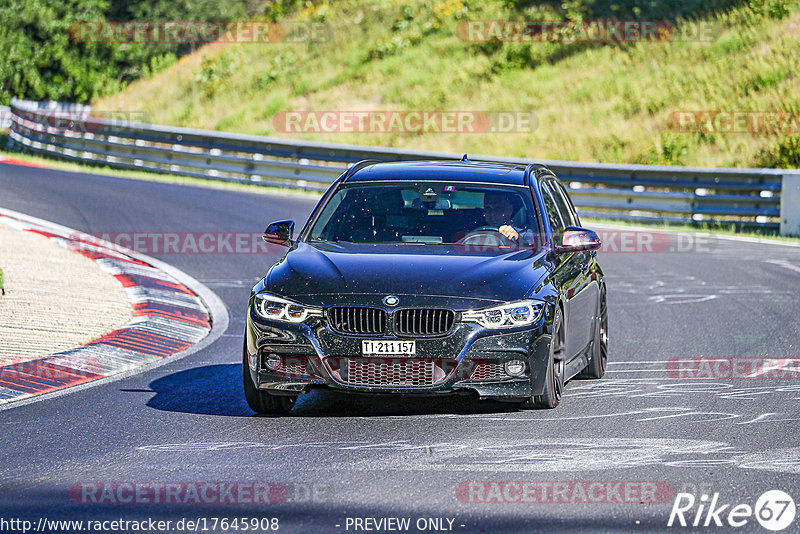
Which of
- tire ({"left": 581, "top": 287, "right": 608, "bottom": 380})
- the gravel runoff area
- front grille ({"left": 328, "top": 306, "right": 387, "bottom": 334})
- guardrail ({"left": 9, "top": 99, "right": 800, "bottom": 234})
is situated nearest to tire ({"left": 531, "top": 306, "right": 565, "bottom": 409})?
front grille ({"left": 328, "top": 306, "right": 387, "bottom": 334})

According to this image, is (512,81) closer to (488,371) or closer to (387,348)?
(488,371)

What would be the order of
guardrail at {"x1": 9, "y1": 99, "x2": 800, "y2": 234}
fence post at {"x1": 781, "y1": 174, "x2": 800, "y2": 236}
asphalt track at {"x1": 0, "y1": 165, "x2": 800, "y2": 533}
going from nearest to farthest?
1. asphalt track at {"x1": 0, "y1": 165, "x2": 800, "y2": 533}
2. fence post at {"x1": 781, "y1": 174, "x2": 800, "y2": 236}
3. guardrail at {"x1": 9, "y1": 99, "x2": 800, "y2": 234}

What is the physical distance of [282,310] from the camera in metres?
8.08

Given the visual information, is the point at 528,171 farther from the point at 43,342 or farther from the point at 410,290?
the point at 43,342

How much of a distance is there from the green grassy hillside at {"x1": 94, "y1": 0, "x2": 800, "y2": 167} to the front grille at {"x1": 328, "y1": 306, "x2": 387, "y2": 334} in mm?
23575

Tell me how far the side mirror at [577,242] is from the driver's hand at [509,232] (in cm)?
32

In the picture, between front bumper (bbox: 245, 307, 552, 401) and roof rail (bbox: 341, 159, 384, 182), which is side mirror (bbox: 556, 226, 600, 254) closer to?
front bumper (bbox: 245, 307, 552, 401)

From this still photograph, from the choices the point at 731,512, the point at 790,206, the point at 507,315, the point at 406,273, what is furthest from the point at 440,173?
the point at 790,206

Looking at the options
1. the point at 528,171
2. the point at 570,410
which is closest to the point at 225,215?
the point at 528,171

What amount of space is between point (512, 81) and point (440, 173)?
110 ft

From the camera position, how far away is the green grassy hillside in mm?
35656

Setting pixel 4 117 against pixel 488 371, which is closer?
pixel 488 371

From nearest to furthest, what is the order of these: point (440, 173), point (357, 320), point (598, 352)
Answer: point (357, 320) → point (440, 173) → point (598, 352)

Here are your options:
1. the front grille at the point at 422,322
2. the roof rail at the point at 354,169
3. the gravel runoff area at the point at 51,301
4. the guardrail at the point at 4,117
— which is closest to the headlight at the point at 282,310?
the front grille at the point at 422,322
